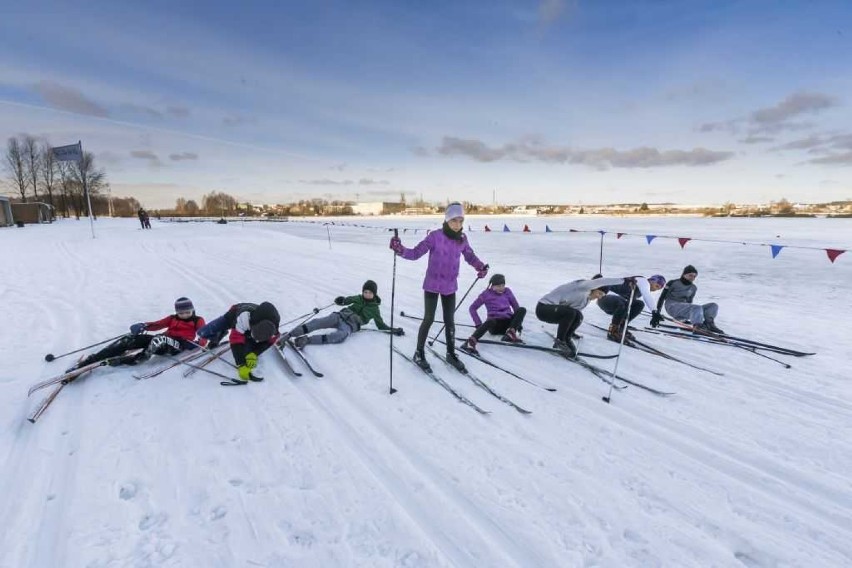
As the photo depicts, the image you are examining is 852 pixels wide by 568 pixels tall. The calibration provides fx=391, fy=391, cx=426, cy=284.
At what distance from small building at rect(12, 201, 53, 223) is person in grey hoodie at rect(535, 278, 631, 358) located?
53.2 m

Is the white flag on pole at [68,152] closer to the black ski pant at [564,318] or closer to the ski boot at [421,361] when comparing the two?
the ski boot at [421,361]

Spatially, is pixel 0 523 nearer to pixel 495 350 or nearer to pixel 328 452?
pixel 328 452

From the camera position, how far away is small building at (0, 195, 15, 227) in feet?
112

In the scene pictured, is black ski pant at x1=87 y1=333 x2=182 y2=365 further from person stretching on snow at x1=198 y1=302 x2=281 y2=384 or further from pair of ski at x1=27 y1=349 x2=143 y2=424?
person stretching on snow at x1=198 y1=302 x2=281 y2=384

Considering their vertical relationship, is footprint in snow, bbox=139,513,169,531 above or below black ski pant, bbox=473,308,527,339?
below

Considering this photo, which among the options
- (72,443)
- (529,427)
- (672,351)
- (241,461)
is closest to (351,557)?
(241,461)

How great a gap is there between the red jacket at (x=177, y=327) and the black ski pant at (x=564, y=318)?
4944 mm

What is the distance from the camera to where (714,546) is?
2.44m

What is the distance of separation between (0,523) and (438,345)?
456 cm

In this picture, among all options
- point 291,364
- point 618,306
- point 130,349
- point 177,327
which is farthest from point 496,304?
point 130,349

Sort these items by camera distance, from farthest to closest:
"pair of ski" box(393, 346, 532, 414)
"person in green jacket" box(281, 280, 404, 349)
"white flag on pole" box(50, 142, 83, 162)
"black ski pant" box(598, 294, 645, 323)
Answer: "white flag on pole" box(50, 142, 83, 162) < "black ski pant" box(598, 294, 645, 323) < "person in green jacket" box(281, 280, 404, 349) < "pair of ski" box(393, 346, 532, 414)

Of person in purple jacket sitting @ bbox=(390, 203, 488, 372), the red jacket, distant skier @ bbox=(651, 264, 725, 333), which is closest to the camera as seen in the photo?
person in purple jacket sitting @ bbox=(390, 203, 488, 372)

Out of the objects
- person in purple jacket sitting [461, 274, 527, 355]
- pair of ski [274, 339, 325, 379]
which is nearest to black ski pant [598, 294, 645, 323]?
person in purple jacket sitting [461, 274, 527, 355]

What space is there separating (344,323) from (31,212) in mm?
53255
